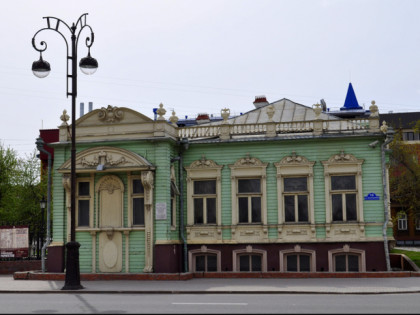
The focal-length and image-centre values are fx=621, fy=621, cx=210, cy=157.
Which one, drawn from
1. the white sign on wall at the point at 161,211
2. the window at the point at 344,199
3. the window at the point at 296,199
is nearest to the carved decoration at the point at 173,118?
the white sign on wall at the point at 161,211

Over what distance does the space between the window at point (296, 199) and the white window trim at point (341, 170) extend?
0.88m

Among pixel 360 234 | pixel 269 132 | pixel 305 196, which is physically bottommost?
pixel 360 234

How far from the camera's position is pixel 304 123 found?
25.8m

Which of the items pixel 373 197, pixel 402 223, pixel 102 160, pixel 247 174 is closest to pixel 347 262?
pixel 373 197

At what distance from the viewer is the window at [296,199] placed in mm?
25250

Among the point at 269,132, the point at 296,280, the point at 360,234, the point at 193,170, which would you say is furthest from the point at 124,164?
the point at 360,234

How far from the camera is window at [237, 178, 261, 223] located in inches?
1010

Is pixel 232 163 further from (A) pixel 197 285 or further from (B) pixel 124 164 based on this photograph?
(A) pixel 197 285

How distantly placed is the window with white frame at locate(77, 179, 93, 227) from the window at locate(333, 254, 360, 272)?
402 inches

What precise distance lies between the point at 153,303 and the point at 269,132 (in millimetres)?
12259

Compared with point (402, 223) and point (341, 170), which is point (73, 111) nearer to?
point (341, 170)

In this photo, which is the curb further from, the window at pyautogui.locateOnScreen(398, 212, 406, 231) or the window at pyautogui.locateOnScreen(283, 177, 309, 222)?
the window at pyautogui.locateOnScreen(398, 212, 406, 231)

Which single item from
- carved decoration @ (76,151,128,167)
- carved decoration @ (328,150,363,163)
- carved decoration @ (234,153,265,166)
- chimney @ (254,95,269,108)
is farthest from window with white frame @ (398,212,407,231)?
carved decoration @ (76,151,128,167)

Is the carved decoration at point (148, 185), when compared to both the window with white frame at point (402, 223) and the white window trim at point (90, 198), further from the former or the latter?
the window with white frame at point (402, 223)
